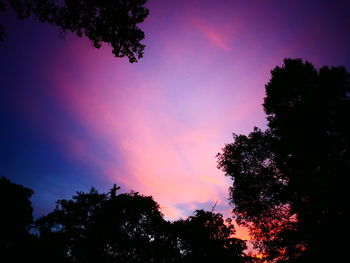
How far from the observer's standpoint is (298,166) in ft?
63.7

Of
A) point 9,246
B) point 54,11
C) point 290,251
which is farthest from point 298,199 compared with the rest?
point 9,246

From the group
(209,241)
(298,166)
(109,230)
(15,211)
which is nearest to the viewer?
(298,166)

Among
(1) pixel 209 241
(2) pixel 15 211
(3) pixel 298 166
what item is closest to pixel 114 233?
(1) pixel 209 241

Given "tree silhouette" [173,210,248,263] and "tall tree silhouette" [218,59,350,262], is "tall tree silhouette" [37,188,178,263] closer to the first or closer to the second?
"tree silhouette" [173,210,248,263]

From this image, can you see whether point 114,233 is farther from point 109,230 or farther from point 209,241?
point 209,241

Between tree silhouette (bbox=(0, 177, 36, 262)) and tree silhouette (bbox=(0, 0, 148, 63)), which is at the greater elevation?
tree silhouette (bbox=(0, 177, 36, 262))

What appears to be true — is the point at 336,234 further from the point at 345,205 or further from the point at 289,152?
the point at 289,152

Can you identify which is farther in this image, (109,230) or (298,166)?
(109,230)

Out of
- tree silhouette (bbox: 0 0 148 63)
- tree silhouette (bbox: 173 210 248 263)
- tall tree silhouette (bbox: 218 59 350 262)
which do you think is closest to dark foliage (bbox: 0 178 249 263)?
tree silhouette (bbox: 173 210 248 263)

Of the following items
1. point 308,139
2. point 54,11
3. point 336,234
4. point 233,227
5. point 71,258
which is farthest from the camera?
point 71,258

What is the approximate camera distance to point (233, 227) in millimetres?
25625

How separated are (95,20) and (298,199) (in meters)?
18.0

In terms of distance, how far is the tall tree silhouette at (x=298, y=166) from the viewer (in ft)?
52.5

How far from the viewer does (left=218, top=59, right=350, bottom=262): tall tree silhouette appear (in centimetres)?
1600
